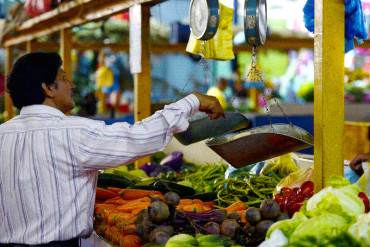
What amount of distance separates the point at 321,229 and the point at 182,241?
2.34 feet

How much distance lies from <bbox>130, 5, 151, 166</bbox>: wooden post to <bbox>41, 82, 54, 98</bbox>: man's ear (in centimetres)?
277

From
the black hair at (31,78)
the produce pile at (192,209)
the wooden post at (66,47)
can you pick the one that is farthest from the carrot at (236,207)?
the wooden post at (66,47)

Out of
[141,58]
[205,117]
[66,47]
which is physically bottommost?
[205,117]

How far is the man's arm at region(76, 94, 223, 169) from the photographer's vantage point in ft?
10.4

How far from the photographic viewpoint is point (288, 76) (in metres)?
19.2

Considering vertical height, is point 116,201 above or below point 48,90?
below

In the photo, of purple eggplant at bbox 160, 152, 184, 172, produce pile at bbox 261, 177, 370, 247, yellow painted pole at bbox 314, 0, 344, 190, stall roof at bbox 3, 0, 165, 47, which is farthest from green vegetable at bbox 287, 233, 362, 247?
purple eggplant at bbox 160, 152, 184, 172

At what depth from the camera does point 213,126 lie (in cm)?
425

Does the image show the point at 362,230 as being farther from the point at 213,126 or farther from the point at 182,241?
the point at 213,126

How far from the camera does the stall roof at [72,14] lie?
6.57 m

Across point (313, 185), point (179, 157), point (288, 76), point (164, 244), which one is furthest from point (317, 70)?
point (288, 76)

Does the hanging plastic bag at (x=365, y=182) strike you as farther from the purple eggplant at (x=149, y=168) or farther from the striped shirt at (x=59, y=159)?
the purple eggplant at (x=149, y=168)

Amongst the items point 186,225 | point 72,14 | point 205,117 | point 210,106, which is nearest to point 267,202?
point 186,225

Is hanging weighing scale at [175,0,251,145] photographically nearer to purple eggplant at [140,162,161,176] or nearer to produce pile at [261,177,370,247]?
produce pile at [261,177,370,247]
